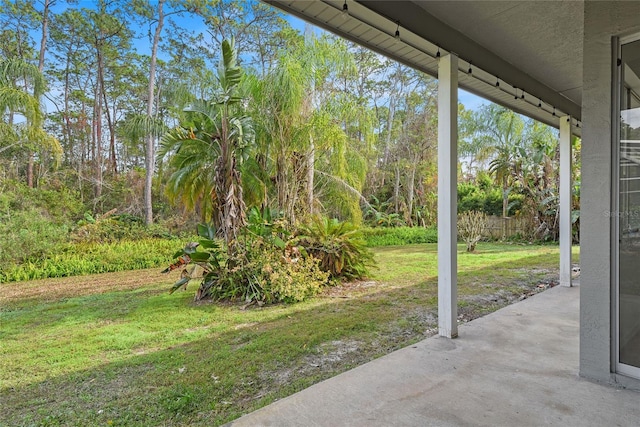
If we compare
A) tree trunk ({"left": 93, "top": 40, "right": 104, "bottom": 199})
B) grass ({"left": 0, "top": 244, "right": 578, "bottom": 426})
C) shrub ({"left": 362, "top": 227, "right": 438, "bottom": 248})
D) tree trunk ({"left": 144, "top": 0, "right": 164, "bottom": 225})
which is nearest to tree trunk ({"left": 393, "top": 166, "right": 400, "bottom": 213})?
shrub ({"left": 362, "top": 227, "right": 438, "bottom": 248})

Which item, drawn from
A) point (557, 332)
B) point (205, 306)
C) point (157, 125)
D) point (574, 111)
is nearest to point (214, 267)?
point (205, 306)

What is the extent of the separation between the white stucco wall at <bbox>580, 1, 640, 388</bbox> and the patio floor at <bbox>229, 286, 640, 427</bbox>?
229 mm

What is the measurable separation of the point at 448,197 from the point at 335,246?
3.40 m

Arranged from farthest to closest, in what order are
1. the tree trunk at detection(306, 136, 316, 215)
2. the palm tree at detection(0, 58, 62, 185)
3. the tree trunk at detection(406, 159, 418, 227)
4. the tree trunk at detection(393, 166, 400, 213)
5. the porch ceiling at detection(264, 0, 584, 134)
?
the tree trunk at detection(393, 166, 400, 213) → the tree trunk at detection(406, 159, 418, 227) → the tree trunk at detection(306, 136, 316, 215) → the palm tree at detection(0, 58, 62, 185) → the porch ceiling at detection(264, 0, 584, 134)

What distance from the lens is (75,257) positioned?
7965mm

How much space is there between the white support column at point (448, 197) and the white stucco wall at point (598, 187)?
1.00 meters

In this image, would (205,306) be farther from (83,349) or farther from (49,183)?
(49,183)

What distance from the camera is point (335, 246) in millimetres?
6406

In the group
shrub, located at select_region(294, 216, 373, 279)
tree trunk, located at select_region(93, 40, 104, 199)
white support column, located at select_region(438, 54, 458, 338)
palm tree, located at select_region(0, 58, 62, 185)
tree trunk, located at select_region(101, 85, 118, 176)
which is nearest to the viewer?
white support column, located at select_region(438, 54, 458, 338)

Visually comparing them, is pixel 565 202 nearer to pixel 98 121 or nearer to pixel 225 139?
pixel 225 139

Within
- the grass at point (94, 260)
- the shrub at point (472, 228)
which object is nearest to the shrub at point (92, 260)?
the grass at point (94, 260)

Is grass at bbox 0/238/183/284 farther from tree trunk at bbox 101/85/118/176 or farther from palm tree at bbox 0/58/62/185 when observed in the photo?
tree trunk at bbox 101/85/118/176

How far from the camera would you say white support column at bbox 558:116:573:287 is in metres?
5.18

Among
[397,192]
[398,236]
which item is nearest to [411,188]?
[397,192]
